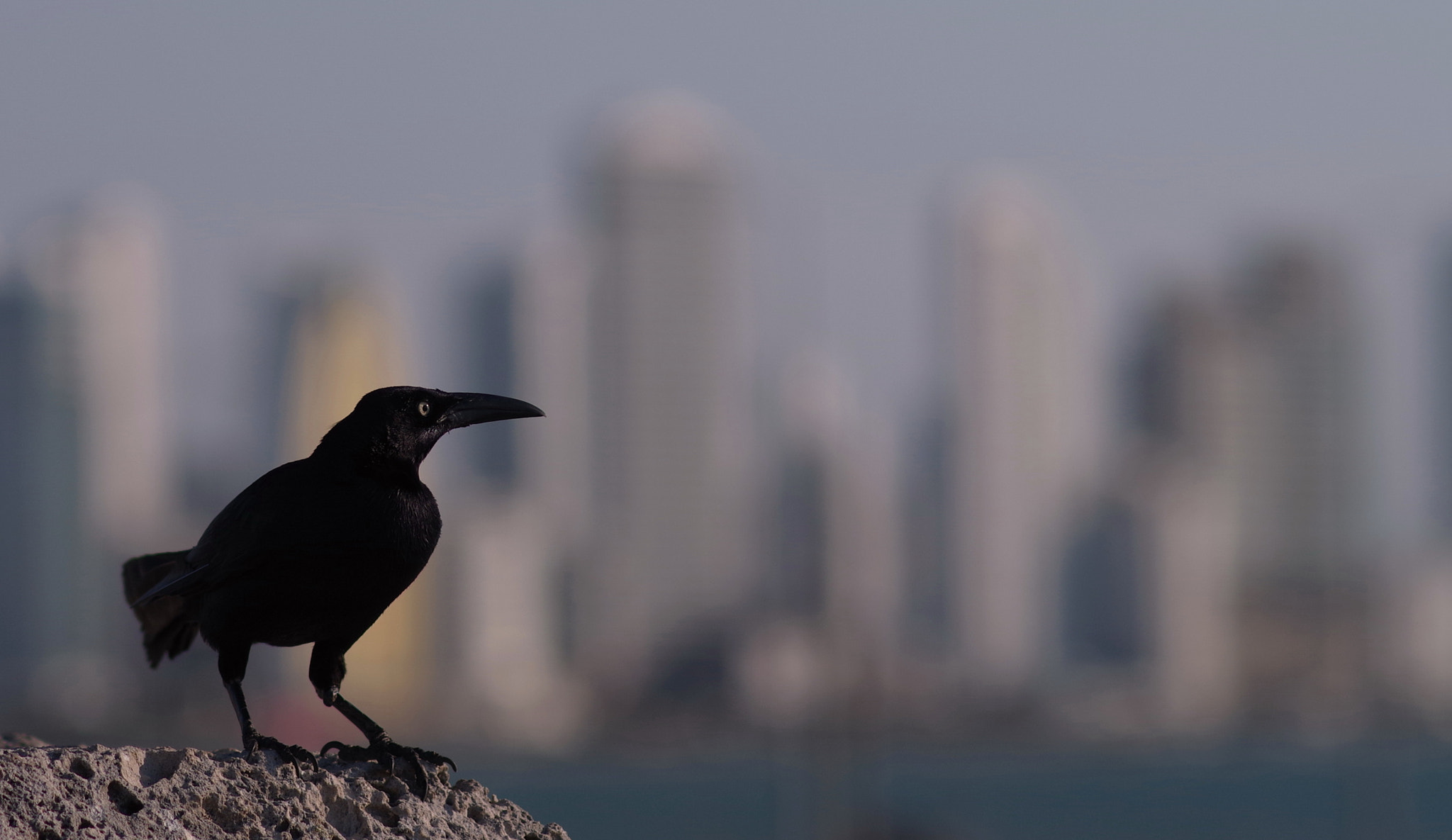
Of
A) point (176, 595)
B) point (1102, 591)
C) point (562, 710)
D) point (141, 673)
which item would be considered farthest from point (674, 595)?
point (176, 595)

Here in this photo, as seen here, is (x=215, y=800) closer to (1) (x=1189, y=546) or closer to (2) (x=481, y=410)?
(2) (x=481, y=410)

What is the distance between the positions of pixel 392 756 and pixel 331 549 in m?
0.65

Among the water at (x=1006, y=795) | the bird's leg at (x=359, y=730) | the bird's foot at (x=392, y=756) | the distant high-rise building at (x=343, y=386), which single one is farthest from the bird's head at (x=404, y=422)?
the distant high-rise building at (x=343, y=386)

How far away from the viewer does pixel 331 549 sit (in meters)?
4.91

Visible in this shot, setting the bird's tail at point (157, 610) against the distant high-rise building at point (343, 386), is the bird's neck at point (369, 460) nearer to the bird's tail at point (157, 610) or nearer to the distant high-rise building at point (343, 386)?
the bird's tail at point (157, 610)

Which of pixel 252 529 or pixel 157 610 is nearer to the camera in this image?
pixel 252 529

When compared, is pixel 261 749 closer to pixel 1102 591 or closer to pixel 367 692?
pixel 367 692

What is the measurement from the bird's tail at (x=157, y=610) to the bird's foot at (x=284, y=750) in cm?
89

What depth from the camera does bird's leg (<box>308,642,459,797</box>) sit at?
493cm

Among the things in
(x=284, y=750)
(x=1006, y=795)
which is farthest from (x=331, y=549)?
(x=1006, y=795)

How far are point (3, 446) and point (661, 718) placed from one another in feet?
234

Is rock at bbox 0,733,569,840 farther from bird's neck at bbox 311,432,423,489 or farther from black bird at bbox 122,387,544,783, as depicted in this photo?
bird's neck at bbox 311,432,423,489

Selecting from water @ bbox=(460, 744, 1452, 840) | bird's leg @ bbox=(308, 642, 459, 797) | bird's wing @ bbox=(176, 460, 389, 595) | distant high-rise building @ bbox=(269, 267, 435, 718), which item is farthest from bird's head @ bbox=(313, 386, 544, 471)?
distant high-rise building @ bbox=(269, 267, 435, 718)

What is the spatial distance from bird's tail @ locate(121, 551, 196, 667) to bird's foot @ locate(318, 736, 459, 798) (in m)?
0.95
